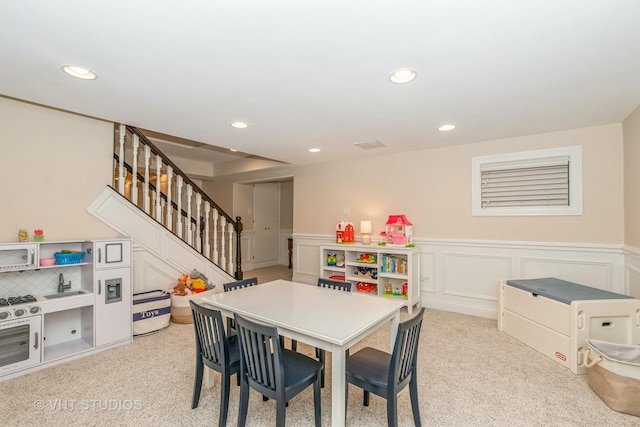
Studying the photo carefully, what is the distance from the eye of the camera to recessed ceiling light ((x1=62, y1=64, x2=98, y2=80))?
1977 mm

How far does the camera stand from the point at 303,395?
2273 mm

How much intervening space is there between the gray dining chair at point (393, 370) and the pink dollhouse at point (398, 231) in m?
2.45

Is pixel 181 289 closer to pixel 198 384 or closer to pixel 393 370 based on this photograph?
pixel 198 384

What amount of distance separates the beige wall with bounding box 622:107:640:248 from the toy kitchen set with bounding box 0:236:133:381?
502 centimetres

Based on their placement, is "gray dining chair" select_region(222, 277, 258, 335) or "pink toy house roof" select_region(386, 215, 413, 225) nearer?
"gray dining chair" select_region(222, 277, 258, 335)

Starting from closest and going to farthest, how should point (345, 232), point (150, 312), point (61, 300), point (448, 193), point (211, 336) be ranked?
point (211, 336), point (61, 300), point (150, 312), point (448, 193), point (345, 232)

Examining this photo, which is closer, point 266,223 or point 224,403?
point 224,403

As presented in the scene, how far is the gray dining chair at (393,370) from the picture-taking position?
1638 millimetres

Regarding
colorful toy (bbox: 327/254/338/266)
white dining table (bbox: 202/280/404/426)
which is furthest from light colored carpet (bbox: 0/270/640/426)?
colorful toy (bbox: 327/254/338/266)

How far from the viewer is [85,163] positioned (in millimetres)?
3172

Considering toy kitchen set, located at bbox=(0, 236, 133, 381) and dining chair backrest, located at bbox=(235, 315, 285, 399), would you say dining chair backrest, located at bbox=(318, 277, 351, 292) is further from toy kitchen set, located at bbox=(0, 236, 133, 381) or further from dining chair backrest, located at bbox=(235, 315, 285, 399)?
toy kitchen set, located at bbox=(0, 236, 133, 381)

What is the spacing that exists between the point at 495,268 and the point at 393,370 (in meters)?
2.93

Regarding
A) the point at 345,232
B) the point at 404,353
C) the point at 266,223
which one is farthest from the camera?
the point at 266,223

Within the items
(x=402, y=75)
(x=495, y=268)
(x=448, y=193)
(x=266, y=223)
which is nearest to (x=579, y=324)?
(x=495, y=268)
